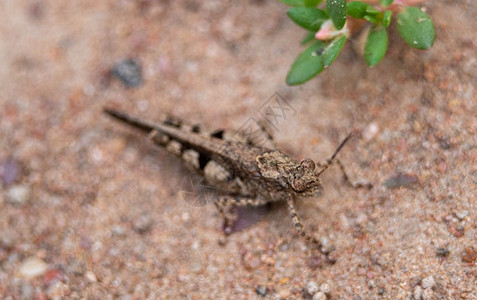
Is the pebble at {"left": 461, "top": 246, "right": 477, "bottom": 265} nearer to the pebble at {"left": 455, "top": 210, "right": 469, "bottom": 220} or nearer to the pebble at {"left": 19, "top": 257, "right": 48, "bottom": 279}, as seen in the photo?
the pebble at {"left": 455, "top": 210, "right": 469, "bottom": 220}

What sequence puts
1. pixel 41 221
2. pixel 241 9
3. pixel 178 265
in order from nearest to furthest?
pixel 178 265 → pixel 41 221 → pixel 241 9

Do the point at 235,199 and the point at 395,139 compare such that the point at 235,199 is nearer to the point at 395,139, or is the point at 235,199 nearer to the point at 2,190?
the point at 395,139

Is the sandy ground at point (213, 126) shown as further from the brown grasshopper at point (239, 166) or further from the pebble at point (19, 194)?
the brown grasshopper at point (239, 166)

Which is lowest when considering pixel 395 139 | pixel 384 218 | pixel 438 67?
pixel 384 218

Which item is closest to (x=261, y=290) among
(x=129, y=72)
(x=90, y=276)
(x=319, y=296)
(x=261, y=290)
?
(x=261, y=290)

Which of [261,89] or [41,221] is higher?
[261,89]

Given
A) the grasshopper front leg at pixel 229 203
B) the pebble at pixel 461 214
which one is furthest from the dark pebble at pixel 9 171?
the pebble at pixel 461 214

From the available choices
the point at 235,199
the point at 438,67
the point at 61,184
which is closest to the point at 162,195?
the point at 235,199

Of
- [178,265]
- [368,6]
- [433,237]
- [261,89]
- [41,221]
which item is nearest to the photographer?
[433,237]
